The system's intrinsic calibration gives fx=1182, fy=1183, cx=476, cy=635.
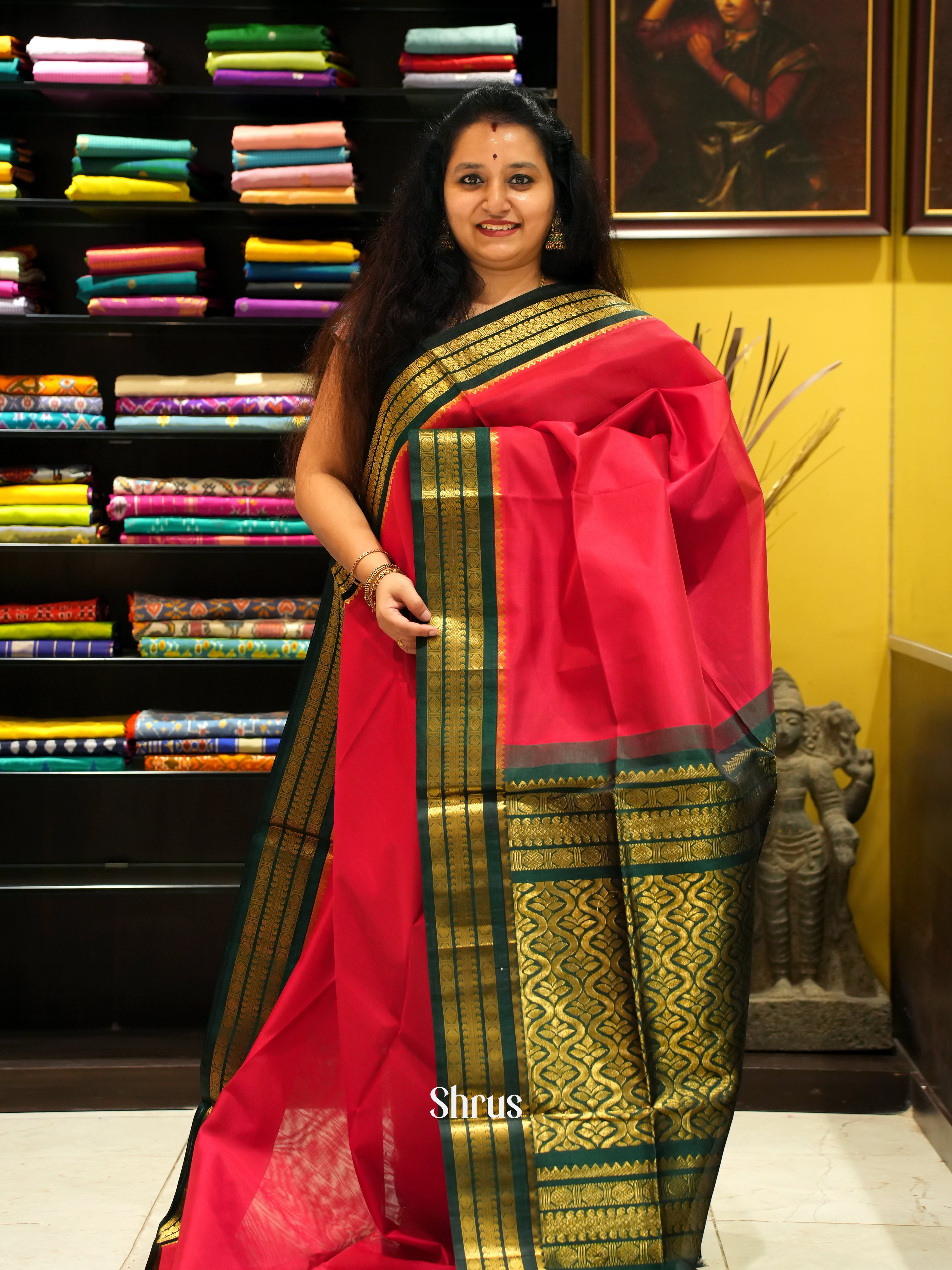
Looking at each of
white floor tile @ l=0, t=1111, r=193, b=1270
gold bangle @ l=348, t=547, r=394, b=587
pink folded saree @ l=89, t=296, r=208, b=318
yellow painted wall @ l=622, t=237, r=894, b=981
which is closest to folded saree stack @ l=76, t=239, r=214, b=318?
pink folded saree @ l=89, t=296, r=208, b=318

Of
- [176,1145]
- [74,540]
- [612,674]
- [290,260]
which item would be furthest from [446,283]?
[176,1145]

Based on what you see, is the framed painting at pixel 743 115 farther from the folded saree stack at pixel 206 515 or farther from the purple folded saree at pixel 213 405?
the folded saree stack at pixel 206 515

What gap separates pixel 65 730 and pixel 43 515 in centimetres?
48

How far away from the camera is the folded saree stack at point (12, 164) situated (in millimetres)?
2570

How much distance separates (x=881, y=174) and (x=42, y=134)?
1.97 meters

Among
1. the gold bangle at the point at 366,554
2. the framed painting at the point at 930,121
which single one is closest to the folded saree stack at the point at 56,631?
the gold bangle at the point at 366,554

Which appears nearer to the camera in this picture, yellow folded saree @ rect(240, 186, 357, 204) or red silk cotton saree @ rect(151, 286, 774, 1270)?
red silk cotton saree @ rect(151, 286, 774, 1270)

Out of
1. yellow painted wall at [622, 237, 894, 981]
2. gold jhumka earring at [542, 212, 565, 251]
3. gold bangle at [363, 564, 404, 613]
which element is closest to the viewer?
gold bangle at [363, 564, 404, 613]

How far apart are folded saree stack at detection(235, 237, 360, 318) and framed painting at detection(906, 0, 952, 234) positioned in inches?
51.5

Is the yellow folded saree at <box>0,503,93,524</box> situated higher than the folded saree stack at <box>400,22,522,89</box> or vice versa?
the folded saree stack at <box>400,22,522,89</box>

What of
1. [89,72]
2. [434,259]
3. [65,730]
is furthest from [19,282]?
[434,259]

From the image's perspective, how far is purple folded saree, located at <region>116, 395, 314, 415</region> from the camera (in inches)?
103

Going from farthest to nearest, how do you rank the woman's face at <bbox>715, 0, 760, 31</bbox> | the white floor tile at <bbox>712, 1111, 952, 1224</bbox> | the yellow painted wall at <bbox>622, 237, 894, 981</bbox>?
the yellow painted wall at <bbox>622, 237, 894, 981</bbox> → the woman's face at <bbox>715, 0, 760, 31</bbox> → the white floor tile at <bbox>712, 1111, 952, 1224</bbox>

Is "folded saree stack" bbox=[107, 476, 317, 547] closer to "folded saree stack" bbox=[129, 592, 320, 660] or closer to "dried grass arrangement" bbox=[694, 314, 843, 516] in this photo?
"folded saree stack" bbox=[129, 592, 320, 660]
